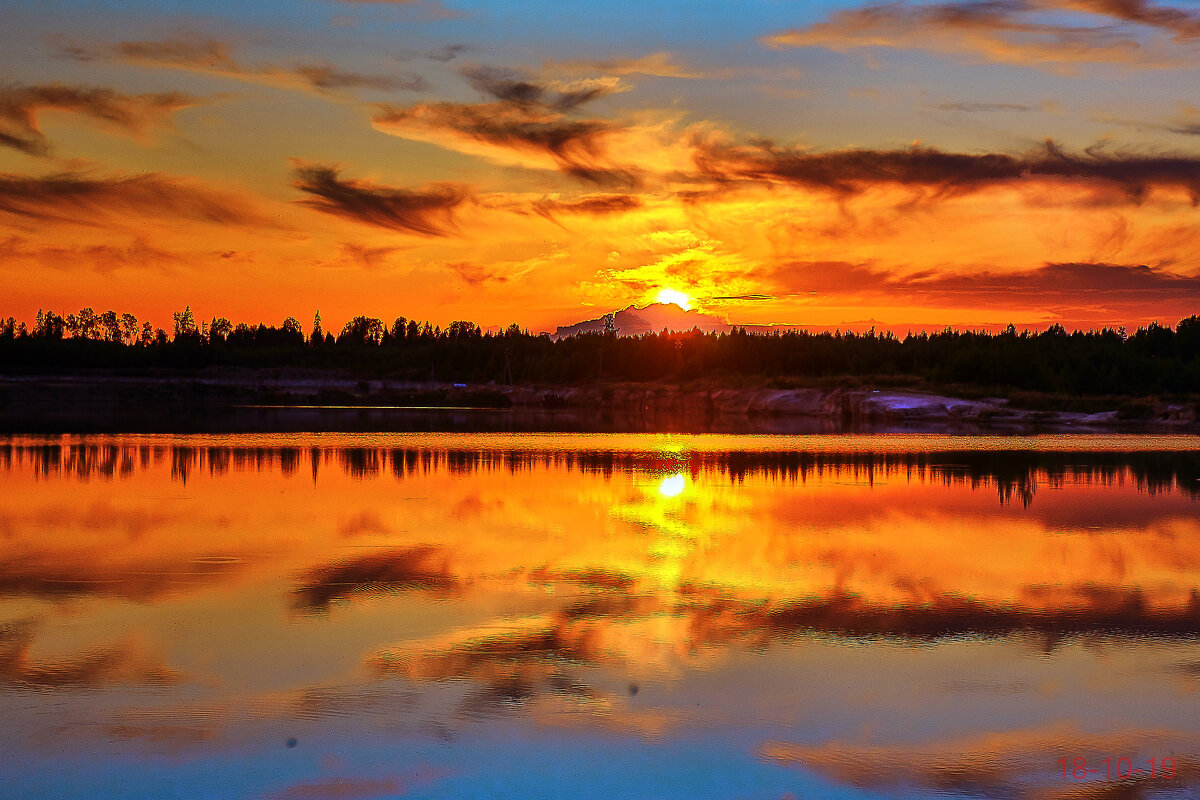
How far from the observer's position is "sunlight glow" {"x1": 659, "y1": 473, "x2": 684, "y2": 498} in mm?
29984

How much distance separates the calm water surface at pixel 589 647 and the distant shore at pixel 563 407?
46305mm

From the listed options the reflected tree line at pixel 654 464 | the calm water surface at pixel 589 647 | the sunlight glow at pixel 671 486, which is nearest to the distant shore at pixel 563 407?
the reflected tree line at pixel 654 464

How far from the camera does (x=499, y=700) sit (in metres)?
10.6

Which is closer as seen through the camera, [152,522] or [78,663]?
[78,663]

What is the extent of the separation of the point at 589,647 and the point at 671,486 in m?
19.5

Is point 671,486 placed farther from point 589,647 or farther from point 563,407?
point 563,407

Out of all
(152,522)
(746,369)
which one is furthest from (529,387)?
(152,522)

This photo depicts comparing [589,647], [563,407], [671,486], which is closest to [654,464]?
[671,486]

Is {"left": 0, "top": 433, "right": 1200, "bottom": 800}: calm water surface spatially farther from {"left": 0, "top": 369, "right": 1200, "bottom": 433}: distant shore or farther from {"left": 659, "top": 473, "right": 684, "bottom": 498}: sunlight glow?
{"left": 0, "top": 369, "right": 1200, "bottom": 433}: distant shore

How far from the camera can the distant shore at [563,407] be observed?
268 feet

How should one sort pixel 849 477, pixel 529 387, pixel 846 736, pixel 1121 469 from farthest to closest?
pixel 529 387 < pixel 1121 469 < pixel 849 477 < pixel 846 736

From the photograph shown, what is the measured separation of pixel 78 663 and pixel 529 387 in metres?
164

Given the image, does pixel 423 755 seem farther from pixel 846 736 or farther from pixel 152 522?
pixel 152 522

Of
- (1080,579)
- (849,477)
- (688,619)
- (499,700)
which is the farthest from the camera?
(849,477)
